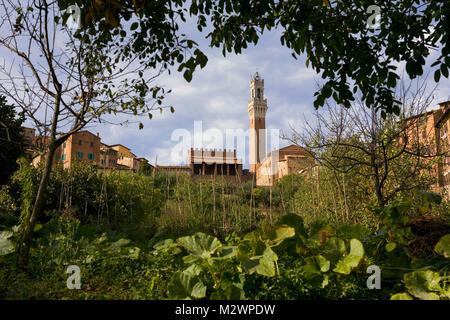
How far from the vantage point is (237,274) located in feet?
5.92

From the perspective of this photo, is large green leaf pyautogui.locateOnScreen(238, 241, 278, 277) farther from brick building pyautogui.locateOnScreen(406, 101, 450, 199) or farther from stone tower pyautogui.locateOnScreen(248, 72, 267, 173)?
stone tower pyautogui.locateOnScreen(248, 72, 267, 173)

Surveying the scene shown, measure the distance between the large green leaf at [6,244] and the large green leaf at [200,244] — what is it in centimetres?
149

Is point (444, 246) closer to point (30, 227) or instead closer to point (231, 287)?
point (231, 287)

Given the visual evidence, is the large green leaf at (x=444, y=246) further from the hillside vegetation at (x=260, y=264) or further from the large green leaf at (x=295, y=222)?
the large green leaf at (x=295, y=222)

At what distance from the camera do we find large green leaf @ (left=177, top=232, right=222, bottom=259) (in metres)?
1.99

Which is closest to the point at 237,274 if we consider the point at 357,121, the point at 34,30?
the point at 34,30

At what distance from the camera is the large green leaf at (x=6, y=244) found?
8.37ft

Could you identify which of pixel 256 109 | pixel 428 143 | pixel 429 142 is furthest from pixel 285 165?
pixel 256 109

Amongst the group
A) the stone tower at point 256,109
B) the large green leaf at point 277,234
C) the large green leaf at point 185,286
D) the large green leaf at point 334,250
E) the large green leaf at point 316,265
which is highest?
the stone tower at point 256,109

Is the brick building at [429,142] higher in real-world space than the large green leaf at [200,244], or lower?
higher

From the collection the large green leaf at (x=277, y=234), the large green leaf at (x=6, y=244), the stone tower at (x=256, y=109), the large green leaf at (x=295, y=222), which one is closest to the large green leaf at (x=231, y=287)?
the large green leaf at (x=277, y=234)

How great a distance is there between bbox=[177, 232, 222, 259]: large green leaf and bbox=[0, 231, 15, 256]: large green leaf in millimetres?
1489
